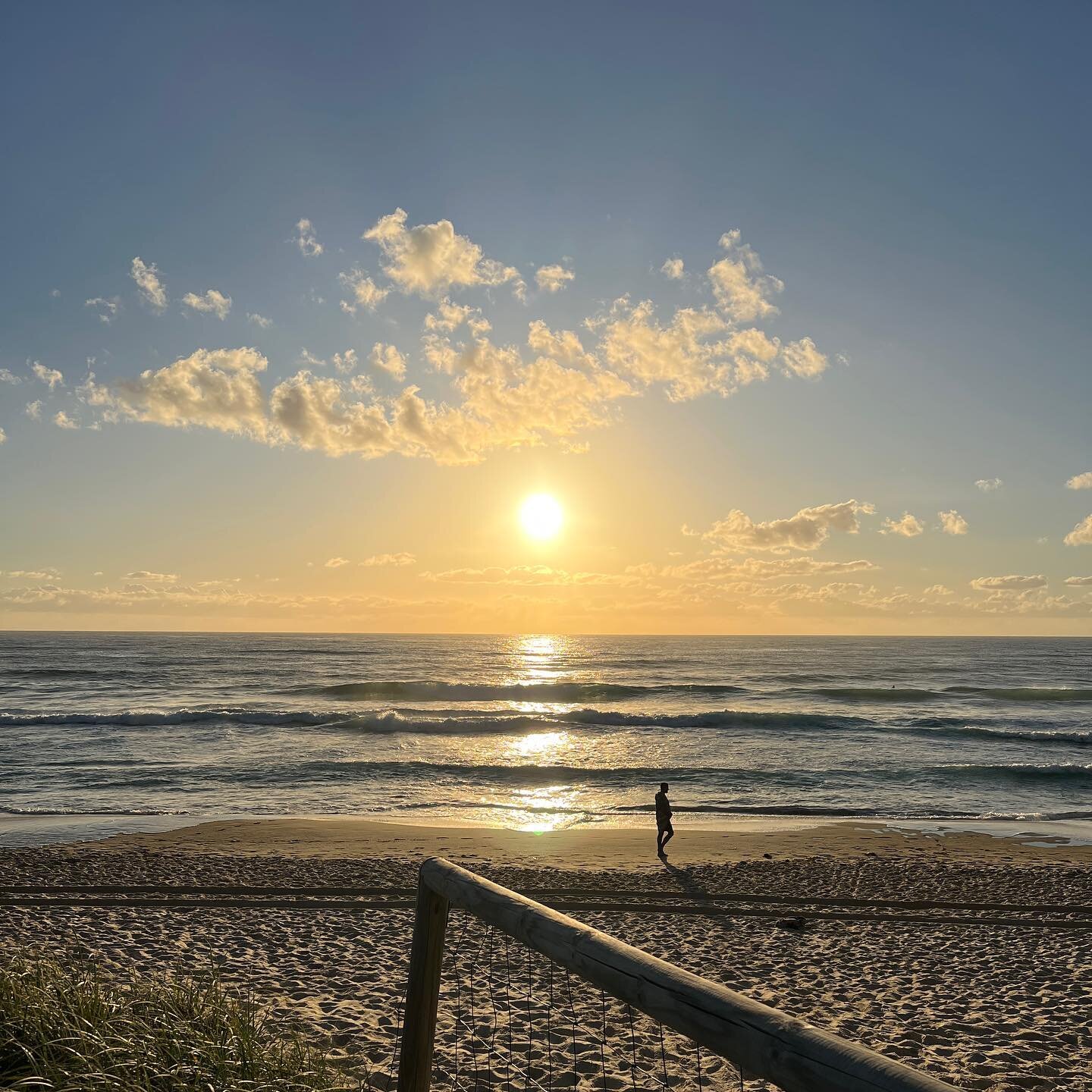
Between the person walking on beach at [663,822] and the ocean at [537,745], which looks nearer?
the person walking on beach at [663,822]

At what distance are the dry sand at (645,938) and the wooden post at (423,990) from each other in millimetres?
2946

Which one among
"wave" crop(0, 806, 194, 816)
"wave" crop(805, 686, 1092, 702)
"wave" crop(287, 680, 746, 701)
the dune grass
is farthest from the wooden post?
"wave" crop(805, 686, 1092, 702)

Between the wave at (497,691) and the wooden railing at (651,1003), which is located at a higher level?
the wooden railing at (651,1003)

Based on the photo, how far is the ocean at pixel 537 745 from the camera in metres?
23.7

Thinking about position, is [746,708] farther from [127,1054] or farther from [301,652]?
[301,652]

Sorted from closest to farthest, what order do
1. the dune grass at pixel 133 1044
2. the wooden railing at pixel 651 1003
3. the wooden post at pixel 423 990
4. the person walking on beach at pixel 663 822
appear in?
the wooden railing at pixel 651 1003 < the wooden post at pixel 423 990 < the dune grass at pixel 133 1044 < the person walking on beach at pixel 663 822

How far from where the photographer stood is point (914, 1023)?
27.3 feet

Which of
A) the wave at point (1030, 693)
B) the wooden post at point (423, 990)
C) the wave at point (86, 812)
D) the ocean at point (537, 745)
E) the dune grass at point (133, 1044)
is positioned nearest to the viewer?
the wooden post at point (423, 990)

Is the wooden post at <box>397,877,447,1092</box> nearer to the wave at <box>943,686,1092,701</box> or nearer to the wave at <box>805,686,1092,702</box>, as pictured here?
the wave at <box>805,686,1092,702</box>

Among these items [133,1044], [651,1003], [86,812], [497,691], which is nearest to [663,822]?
[133,1044]

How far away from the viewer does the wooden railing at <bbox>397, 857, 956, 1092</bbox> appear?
1.87 m

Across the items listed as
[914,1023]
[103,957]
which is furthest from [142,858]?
[914,1023]

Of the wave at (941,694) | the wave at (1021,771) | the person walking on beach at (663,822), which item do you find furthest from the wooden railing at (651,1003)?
the wave at (941,694)

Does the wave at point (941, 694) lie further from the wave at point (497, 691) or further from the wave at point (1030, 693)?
the wave at point (497, 691)
